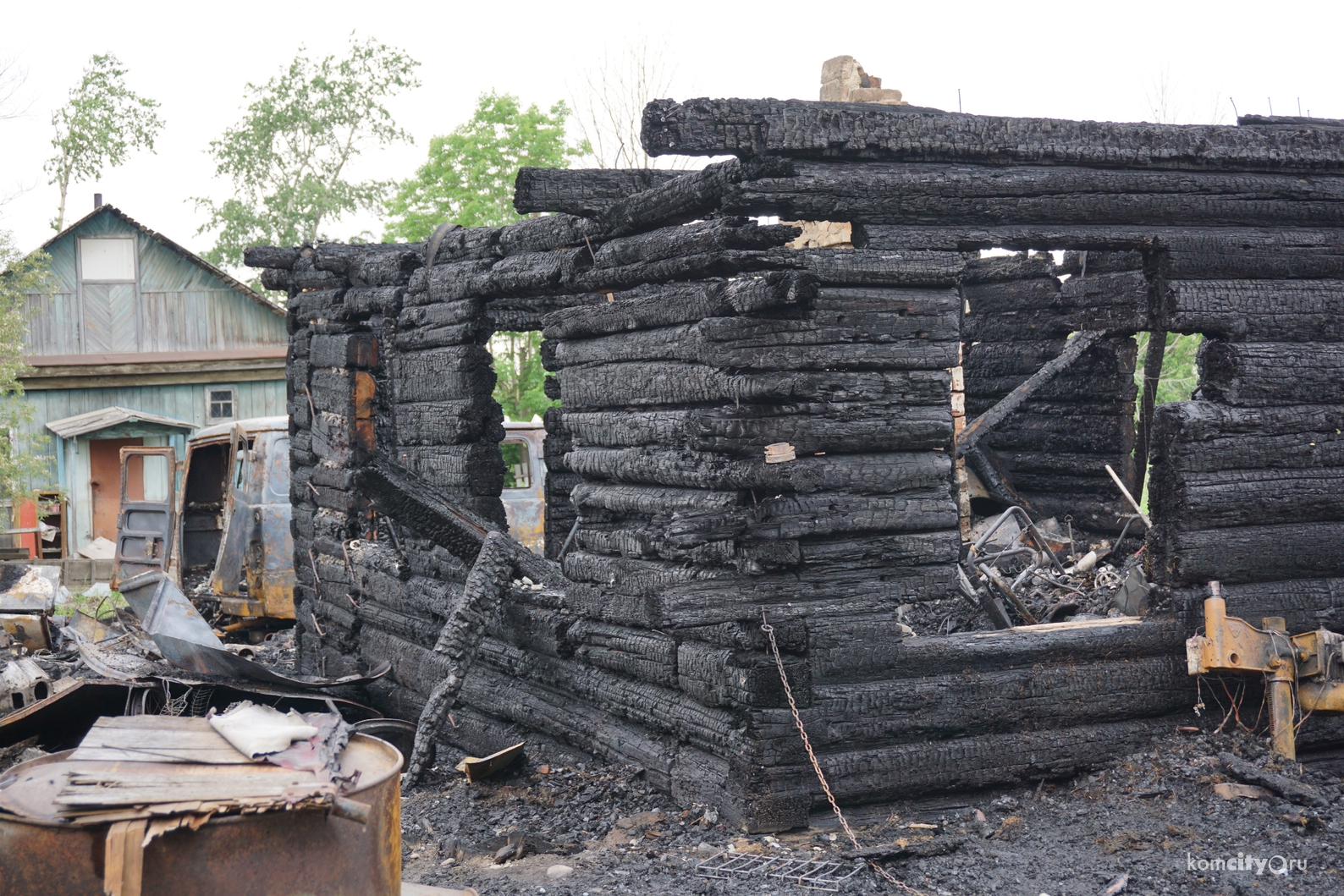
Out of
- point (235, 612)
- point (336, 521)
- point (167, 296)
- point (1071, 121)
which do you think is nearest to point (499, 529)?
point (336, 521)

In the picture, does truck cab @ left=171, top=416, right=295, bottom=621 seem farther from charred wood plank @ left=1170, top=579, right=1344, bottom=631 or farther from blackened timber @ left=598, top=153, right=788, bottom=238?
charred wood plank @ left=1170, top=579, right=1344, bottom=631

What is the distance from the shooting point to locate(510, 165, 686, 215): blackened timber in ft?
19.5

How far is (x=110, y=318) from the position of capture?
23.3m

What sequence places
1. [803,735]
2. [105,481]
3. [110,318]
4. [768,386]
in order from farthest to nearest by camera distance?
[110,318]
[105,481]
[768,386]
[803,735]

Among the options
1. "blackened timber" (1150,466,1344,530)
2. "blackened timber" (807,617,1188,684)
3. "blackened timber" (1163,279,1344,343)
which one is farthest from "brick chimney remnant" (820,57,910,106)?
"blackened timber" (807,617,1188,684)

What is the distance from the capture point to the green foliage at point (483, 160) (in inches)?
916

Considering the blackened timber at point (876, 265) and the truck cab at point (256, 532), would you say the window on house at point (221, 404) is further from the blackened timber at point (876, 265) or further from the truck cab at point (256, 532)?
the blackened timber at point (876, 265)

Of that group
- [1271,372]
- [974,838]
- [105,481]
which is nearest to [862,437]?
[974,838]

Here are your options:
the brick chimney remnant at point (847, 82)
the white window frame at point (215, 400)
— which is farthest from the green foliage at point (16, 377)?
the brick chimney remnant at point (847, 82)

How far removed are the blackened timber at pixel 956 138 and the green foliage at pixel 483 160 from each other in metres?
18.2

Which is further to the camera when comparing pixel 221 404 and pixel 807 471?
pixel 221 404

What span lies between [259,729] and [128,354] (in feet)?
73.1

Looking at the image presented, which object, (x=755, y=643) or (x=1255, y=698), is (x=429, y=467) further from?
(x=1255, y=698)

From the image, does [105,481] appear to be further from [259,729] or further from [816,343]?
[259,729]
